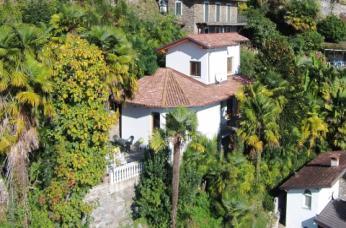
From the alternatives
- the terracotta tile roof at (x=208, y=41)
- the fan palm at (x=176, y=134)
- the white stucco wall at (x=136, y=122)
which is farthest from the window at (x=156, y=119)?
the terracotta tile roof at (x=208, y=41)

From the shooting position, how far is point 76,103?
2242cm

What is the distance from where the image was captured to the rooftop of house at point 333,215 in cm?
2780

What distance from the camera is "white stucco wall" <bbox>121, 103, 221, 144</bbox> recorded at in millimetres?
29469

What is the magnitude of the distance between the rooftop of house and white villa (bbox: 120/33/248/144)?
7.54 metres

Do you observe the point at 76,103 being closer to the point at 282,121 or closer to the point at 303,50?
the point at 282,121

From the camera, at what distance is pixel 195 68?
109 ft

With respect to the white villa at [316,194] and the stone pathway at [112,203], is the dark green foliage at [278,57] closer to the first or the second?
the white villa at [316,194]

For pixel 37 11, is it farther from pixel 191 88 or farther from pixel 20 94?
pixel 20 94

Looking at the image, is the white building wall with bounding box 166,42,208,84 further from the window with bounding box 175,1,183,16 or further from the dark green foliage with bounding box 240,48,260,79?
the window with bounding box 175,1,183,16

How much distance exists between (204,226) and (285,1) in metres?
36.3

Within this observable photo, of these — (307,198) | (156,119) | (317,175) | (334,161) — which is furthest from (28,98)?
(334,161)

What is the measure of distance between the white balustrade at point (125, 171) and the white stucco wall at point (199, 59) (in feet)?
30.4

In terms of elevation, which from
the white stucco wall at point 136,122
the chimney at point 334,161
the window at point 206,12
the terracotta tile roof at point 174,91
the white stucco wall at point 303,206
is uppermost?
the window at point 206,12

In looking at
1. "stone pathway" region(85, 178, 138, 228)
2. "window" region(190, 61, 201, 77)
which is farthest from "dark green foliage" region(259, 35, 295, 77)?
"stone pathway" region(85, 178, 138, 228)
